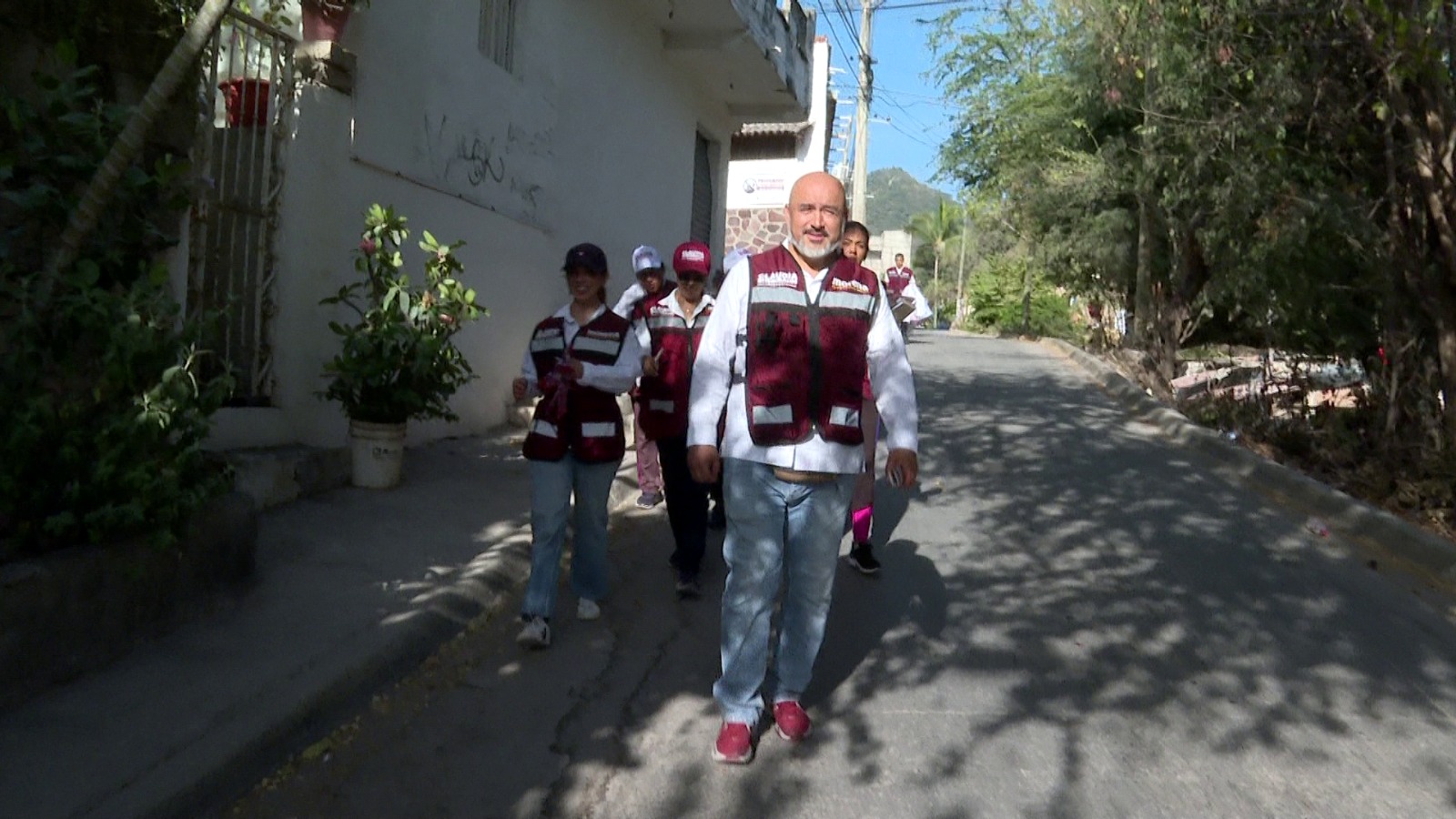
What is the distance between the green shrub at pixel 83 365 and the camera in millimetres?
3801

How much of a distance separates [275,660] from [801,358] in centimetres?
220

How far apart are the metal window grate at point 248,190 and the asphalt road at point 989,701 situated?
7.84ft

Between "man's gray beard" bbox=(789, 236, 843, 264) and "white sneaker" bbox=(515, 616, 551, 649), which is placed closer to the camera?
Answer: "man's gray beard" bbox=(789, 236, 843, 264)

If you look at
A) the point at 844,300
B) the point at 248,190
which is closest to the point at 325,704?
the point at 844,300

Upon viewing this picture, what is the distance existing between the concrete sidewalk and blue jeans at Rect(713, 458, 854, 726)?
1.43 meters

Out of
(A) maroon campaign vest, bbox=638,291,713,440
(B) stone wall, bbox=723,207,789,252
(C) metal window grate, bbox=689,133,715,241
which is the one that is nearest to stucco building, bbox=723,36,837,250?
(B) stone wall, bbox=723,207,789,252

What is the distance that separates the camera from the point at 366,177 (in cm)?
747

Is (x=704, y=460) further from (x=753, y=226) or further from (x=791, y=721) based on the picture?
(x=753, y=226)

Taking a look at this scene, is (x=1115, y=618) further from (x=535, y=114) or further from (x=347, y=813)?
(x=535, y=114)

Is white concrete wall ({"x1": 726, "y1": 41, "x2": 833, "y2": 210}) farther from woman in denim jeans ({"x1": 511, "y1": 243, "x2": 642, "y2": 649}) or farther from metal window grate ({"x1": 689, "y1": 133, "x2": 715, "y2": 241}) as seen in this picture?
woman in denim jeans ({"x1": 511, "y1": 243, "x2": 642, "y2": 649})

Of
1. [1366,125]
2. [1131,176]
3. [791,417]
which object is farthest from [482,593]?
[1131,176]

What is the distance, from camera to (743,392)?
12.3ft

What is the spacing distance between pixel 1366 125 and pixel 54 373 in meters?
8.78

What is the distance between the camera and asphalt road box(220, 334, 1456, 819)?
359 centimetres
